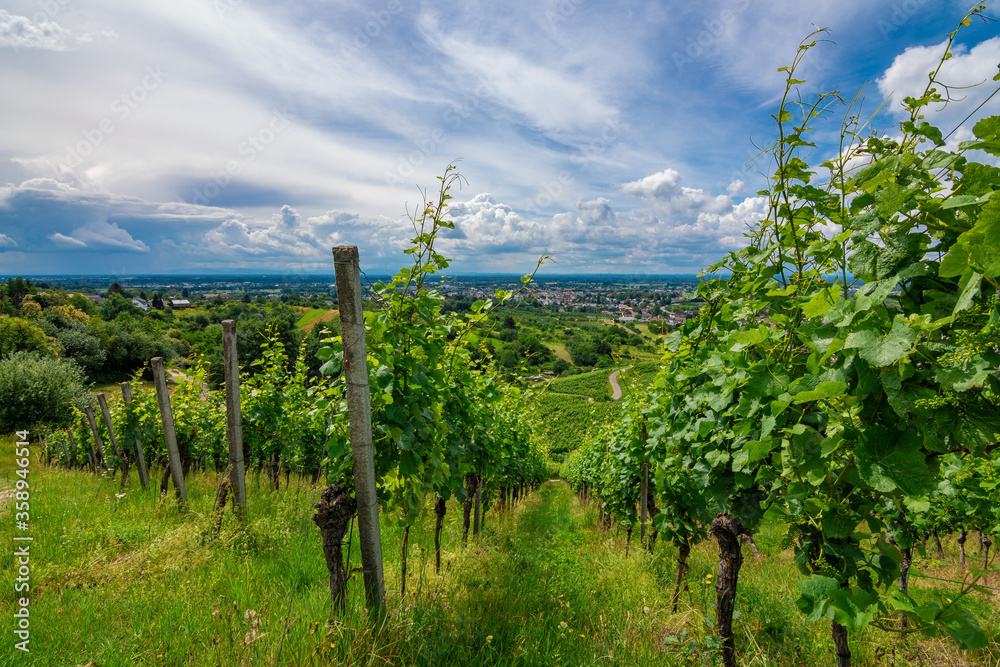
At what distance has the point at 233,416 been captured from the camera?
13.7 ft

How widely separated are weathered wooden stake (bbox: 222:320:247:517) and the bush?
19.5 meters

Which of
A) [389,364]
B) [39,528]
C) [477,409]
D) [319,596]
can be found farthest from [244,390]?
[389,364]

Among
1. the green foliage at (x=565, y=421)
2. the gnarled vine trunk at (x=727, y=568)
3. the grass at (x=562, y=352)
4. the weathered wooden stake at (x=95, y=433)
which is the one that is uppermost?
the gnarled vine trunk at (x=727, y=568)

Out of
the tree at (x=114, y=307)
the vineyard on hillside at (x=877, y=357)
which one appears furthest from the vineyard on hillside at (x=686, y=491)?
the tree at (x=114, y=307)

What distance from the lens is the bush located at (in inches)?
647

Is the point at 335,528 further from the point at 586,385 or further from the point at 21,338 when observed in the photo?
the point at 586,385

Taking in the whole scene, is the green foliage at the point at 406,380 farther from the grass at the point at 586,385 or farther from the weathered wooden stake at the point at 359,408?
the grass at the point at 586,385

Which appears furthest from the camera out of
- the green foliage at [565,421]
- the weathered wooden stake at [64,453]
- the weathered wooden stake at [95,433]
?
the green foliage at [565,421]

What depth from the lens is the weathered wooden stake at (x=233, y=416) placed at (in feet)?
13.7

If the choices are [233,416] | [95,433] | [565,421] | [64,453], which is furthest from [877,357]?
[565,421]

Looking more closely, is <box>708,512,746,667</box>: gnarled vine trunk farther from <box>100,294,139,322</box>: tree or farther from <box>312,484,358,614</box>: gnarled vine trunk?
<box>100,294,139,322</box>: tree

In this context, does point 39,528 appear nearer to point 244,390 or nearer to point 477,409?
point 244,390

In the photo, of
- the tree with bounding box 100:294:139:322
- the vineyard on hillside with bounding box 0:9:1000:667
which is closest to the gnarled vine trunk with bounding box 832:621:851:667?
the vineyard on hillside with bounding box 0:9:1000:667

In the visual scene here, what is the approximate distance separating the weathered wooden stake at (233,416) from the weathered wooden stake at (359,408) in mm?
2493
